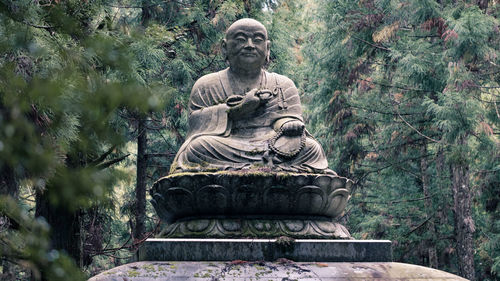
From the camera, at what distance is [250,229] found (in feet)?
20.3

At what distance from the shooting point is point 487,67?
41.0ft

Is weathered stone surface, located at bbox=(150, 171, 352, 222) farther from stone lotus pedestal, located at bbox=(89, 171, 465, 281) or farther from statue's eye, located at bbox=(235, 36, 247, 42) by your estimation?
statue's eye, located at bbox=(235, 36, 247, 42)

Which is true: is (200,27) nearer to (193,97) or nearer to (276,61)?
(276,61)

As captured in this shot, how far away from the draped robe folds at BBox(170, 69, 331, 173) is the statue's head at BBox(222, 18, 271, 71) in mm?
276

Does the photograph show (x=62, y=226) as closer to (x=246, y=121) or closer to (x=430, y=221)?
(x=246, y=121)

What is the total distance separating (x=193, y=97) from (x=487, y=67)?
733cm

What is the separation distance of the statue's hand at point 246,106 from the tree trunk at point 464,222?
600 centimetres

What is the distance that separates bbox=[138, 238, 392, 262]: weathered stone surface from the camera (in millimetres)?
5551

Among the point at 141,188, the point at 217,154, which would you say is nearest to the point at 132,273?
the point at 217,154

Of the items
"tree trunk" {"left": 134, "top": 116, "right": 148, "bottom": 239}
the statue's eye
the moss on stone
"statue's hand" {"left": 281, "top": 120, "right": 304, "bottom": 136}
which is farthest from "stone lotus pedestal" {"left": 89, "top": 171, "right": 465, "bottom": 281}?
"tree trunk" {"left": 134, "top": 116, "right": 148, "bottom": 239}

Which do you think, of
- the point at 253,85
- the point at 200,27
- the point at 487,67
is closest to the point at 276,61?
the point at 200,27

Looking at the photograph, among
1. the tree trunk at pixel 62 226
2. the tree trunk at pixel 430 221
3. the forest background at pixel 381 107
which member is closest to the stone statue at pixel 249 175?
the forest background at pixel 381 107

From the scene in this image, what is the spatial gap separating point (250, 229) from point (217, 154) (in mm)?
910

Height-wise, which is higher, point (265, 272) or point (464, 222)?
point (464, 222)
